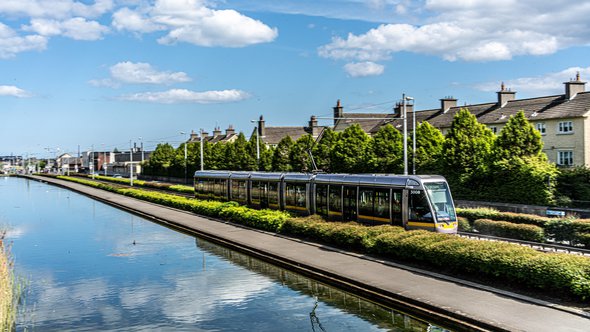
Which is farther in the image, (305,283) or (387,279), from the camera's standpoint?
(305,283)

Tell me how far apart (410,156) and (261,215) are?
20.6 m

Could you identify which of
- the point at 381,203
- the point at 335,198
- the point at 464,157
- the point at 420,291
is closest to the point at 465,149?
the point at 464,157

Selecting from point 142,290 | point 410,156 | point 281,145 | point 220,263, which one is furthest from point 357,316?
point 281,145

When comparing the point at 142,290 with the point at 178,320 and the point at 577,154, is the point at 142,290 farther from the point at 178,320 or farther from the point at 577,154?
the point at 577,154

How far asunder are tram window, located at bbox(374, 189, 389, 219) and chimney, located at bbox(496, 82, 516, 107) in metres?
41.8

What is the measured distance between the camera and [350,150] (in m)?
58.8

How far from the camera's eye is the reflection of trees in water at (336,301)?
15427mm

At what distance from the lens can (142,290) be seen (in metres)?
20.8

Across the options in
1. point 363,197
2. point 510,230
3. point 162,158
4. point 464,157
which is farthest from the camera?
point 162,158

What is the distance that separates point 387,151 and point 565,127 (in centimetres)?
1636

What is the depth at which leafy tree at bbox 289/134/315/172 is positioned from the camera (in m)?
66.1

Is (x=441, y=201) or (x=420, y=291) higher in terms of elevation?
(x=441, y=201)

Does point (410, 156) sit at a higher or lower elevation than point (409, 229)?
higher

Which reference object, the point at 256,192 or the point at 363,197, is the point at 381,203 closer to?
the point at 363,197
